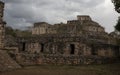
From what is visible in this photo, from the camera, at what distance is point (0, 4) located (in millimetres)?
27219

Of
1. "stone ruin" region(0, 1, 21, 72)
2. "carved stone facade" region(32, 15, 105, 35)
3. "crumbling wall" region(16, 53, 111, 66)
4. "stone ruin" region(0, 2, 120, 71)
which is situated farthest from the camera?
"carved stone facade" region(32, 15, 105, 35)

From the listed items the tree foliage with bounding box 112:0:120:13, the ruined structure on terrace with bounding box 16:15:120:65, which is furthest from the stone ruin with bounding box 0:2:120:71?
the tree foliage with bounding box 112:0:120:13

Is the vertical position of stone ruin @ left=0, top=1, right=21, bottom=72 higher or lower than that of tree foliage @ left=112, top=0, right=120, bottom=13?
lower

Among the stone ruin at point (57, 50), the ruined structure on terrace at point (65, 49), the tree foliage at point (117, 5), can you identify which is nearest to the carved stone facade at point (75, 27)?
the stone ruin at point (57, 50)

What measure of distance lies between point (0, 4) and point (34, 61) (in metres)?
6.77

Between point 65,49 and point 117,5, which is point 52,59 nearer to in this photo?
point 65,49

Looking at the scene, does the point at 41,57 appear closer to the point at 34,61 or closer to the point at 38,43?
the point at 34,61

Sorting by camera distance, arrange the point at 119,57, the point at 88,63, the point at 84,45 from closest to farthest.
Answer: the point at 88,63, the point at 84,45, the point at 119,57

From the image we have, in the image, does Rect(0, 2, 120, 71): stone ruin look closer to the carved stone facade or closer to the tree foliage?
the carved stone facade

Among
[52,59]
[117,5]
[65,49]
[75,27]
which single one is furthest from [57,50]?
[75,27]

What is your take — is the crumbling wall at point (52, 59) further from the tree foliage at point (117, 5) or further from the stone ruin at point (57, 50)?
the tree foliage at point (117, 5)

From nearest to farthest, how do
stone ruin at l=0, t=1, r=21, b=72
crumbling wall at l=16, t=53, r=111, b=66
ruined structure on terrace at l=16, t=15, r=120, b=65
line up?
1. stone ruin at l=0, t=1, r=21, b=72
2. crumbling wall at l=16, t=53, r=111, b=66
3. ruined structure on terrace at l=16, t=15, r=120, b=65

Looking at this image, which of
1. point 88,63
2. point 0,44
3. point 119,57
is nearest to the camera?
point 0,44

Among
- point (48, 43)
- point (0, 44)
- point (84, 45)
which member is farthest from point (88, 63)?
point (0, 44)
